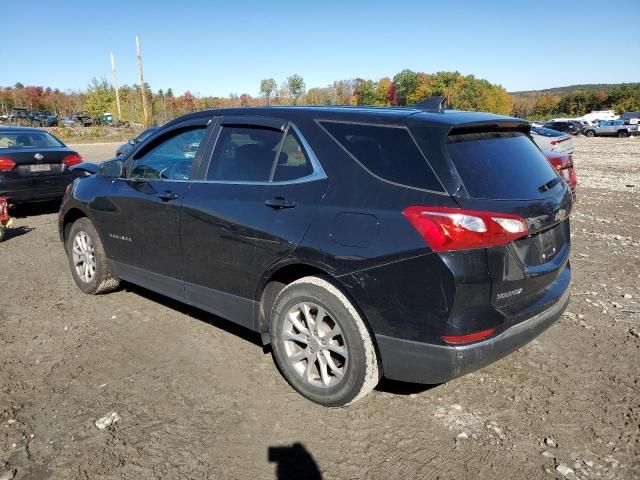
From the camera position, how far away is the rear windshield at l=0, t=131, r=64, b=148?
9102mm

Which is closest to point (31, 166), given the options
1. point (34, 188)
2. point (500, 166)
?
point (34, 188)

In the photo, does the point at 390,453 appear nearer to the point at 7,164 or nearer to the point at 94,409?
the point at 94,409

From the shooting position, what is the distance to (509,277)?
2709 mm

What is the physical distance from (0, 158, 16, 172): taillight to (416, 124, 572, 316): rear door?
8.19 m

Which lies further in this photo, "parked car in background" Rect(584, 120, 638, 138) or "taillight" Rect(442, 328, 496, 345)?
"parked car in background" Rect(584, 120, 638, 138)

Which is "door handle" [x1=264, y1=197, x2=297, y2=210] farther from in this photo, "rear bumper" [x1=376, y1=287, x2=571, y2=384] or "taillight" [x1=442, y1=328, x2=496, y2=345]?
"taillight" [x1=442, y1=328, x2=496, y2=345]

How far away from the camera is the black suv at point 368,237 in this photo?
2.62 meters

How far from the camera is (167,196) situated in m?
3.96

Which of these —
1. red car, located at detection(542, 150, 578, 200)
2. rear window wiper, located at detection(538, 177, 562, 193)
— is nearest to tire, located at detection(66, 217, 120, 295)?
rear window wiper, located at detection(538, 177, 562, 193)

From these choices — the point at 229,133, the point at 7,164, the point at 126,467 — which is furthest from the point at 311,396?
the point at 7,164

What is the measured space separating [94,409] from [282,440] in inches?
46.6

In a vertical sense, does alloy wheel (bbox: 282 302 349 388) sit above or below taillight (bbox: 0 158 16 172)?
below

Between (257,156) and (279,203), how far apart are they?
1.65 feet

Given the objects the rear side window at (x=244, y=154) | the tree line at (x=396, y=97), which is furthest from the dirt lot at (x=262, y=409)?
the tree line at (x=396, y=97)
